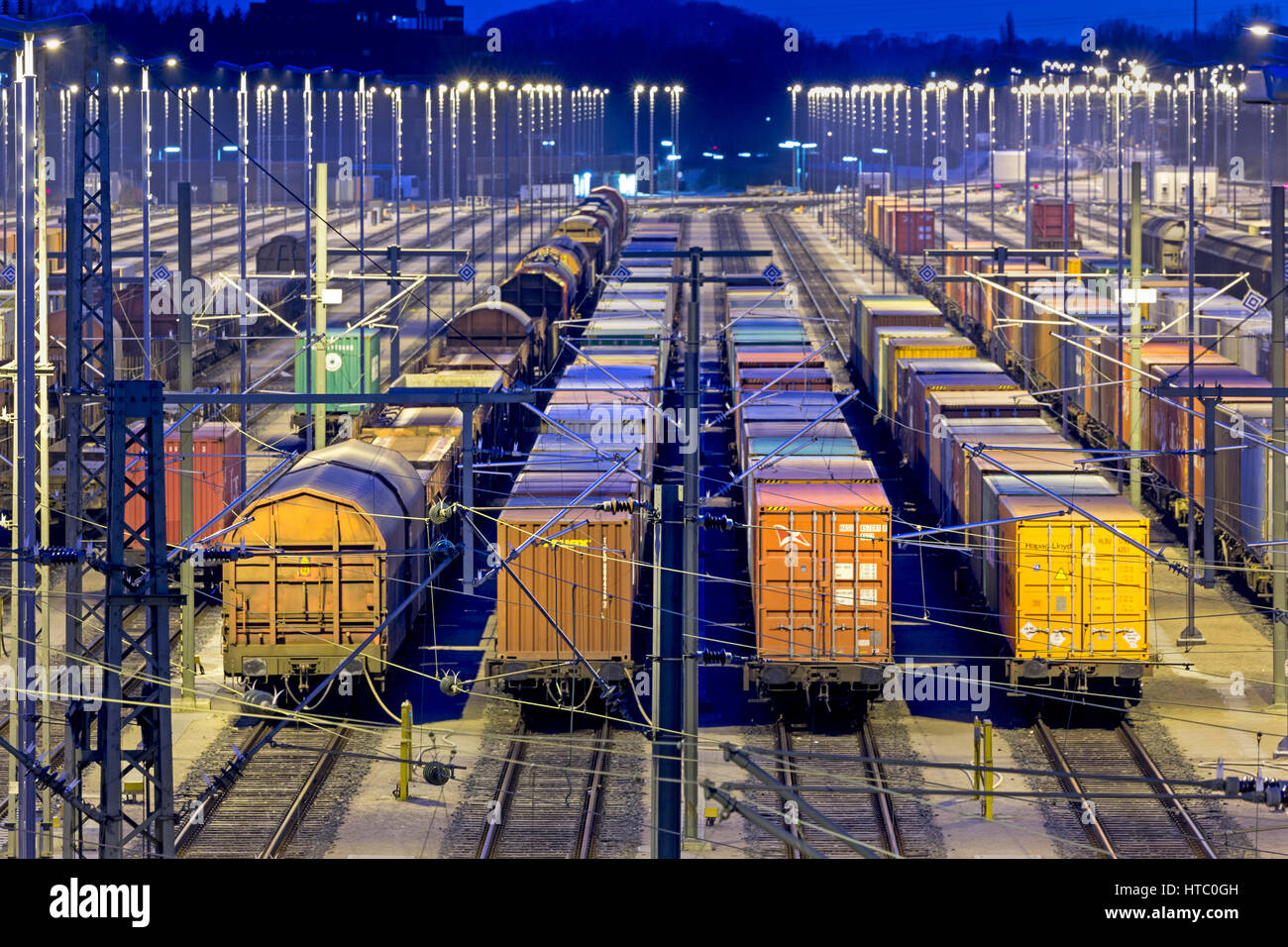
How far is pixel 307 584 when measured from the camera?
85.4 feet

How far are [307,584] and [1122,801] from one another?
436 inches

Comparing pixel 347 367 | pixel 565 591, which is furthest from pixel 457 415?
pixel 565 591

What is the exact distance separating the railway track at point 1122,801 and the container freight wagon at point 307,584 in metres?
9.37

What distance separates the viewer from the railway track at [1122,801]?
22.4 meters

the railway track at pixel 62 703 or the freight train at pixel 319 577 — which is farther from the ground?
the freight train at pixel 319 577

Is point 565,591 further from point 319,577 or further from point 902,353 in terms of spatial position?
point 902,353

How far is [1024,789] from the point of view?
24844 mm

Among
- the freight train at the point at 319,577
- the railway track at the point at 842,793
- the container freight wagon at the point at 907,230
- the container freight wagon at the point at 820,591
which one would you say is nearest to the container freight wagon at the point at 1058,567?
the container freight wagon at the point at 820,591

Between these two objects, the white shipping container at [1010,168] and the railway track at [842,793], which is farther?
the white shipping container at [1010,168]

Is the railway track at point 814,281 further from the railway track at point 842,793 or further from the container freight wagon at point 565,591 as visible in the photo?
the container freight wagon at point 565,591

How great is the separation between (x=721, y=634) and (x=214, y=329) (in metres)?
40.0

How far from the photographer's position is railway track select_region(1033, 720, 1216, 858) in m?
22.4

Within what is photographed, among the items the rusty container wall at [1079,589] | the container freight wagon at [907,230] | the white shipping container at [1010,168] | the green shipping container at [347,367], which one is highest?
the white shipping container at [1010,168]

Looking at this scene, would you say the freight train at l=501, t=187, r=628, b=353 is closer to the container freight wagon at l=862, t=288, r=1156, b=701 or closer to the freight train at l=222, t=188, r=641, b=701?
the container freight wagon at l=862, t=288, r=1156, b=701
